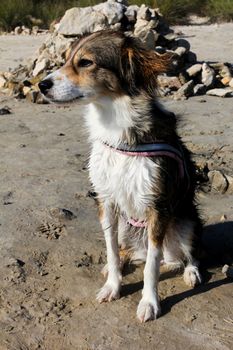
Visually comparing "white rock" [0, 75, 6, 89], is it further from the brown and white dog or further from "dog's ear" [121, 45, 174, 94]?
"dog's ear" [121, 45, 174, 94]

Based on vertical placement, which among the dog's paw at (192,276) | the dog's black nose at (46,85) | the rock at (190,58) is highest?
the dog's black nose at (46,85)

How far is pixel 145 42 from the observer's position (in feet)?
33.0

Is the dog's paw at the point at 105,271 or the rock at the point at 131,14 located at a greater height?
the dog's paw at the point at 105,271

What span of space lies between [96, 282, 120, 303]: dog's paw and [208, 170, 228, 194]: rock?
6.96 ft

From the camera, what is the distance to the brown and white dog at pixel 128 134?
3924 mm

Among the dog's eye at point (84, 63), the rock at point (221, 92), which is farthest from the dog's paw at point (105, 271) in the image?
the rock at point (221, 92)

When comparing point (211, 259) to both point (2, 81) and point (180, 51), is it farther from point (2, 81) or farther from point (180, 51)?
point (2, 81)

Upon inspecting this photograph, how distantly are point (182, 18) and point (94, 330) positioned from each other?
662 inches

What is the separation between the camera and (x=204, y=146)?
7.23m

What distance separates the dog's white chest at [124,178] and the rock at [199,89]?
18.6 feet

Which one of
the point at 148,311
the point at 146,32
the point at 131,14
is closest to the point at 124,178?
the point at 148,311

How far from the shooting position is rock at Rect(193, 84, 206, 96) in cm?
960

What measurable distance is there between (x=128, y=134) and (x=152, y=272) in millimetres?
945

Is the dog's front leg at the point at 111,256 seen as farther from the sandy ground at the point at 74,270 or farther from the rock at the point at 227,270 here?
the rock at the point at 227,270
